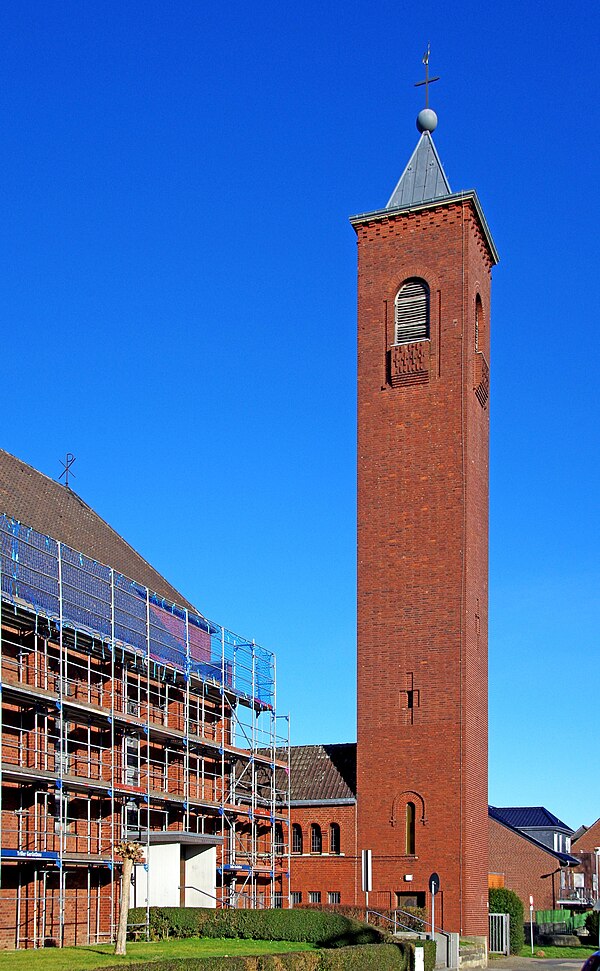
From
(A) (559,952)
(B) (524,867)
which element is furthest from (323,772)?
(B) (524,867)

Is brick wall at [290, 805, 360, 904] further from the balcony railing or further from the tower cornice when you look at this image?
the balcony railing

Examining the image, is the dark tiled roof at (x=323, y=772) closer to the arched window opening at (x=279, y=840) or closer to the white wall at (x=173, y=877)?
the arched window opening at (x=279, y=840)

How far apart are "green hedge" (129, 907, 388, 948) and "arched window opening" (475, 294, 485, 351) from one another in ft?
72.7

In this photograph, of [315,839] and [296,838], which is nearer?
[315,839]

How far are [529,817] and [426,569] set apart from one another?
4926 cm

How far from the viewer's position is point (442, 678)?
4116 cm

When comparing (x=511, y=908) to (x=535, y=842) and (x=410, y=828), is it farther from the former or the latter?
(x=535, y=842)

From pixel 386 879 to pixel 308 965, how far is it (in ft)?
53.5

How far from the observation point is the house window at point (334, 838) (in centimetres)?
4238

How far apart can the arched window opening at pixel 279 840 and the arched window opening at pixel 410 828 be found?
5.45 meters

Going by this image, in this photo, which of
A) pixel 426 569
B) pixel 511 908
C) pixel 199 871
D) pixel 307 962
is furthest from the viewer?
pixel 511 908

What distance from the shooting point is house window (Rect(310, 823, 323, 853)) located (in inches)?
1689

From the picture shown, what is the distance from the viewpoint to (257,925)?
30.7m

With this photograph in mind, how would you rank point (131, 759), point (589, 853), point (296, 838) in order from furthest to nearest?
point (589, 853), point (296, 838), point (131, 759)
